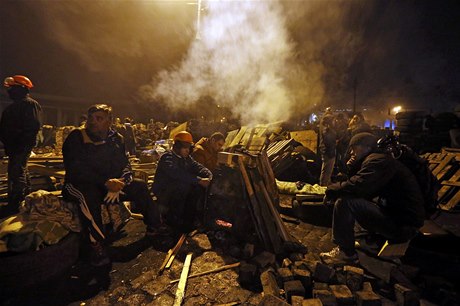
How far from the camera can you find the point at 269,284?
8.55 feet

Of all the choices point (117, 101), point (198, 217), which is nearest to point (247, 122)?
point (198, 217)

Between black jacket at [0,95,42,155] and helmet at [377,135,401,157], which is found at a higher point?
black jacket at [0,95,42,155]

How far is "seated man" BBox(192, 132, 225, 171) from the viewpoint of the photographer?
17.3 feet

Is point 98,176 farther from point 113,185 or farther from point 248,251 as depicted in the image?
point 248,251

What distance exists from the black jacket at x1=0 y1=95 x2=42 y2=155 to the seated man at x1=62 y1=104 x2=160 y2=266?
2.62 metres

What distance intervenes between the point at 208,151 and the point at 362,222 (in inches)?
135

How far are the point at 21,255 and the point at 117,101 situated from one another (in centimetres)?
2422

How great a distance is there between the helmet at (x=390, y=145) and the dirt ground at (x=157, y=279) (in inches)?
58.9

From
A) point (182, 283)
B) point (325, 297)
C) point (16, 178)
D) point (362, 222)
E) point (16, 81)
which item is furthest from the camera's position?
point (16, 178)

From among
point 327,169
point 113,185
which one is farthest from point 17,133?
point 327,169

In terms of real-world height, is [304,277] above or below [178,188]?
below

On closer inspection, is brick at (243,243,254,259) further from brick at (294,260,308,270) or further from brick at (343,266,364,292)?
brick at (343,266,364,292)

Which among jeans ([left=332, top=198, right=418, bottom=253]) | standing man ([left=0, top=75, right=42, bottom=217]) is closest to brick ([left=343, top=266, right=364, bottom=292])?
jeans ([left=332, top=198, right=418, bottom=253])

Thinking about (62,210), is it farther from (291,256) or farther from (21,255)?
(291,256)
